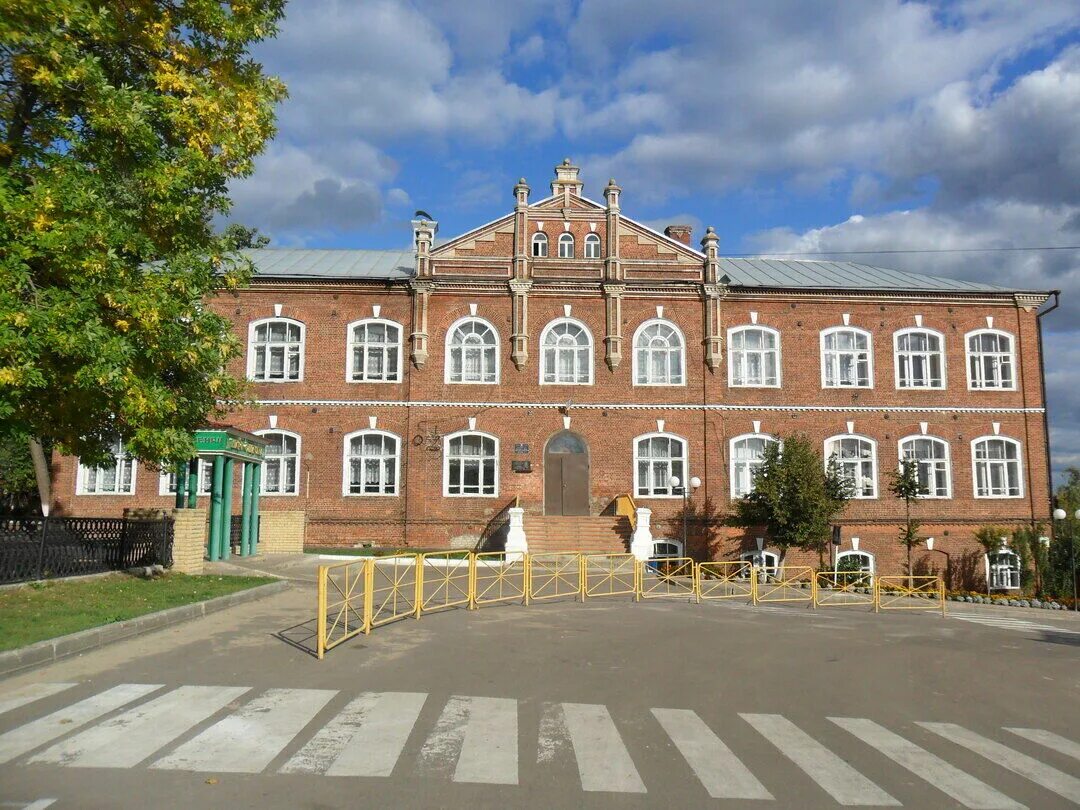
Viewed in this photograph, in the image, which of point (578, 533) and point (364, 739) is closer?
point (364, 739)

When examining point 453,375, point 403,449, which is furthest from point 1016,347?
point 403,449

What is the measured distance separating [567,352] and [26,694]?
24695 millimetres

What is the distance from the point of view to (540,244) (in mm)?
32281

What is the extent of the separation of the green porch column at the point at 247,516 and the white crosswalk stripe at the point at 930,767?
19.4 metres

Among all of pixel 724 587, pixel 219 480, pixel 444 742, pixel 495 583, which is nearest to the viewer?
pixel 444 742

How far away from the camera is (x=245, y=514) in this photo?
81.8 feet

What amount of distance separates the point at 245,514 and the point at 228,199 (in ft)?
41.0

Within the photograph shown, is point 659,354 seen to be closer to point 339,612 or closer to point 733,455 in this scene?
point 733,455

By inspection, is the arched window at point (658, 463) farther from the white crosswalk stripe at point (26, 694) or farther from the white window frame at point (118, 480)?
the white crosswalk stripe at point (26, 694)

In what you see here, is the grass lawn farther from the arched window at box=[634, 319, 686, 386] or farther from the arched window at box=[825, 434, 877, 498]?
the arched window at box=[825, 434, 877, 498]

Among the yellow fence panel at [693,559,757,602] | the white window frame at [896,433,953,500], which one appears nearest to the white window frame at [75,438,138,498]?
the yellow fence panel at [693,559,757,602]

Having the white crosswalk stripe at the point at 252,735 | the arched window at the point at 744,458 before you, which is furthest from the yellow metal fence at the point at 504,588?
the arched window at the point at 744,458

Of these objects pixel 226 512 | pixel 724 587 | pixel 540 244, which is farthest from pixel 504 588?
pixel 540 244

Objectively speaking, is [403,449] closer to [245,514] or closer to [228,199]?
[245,514]
